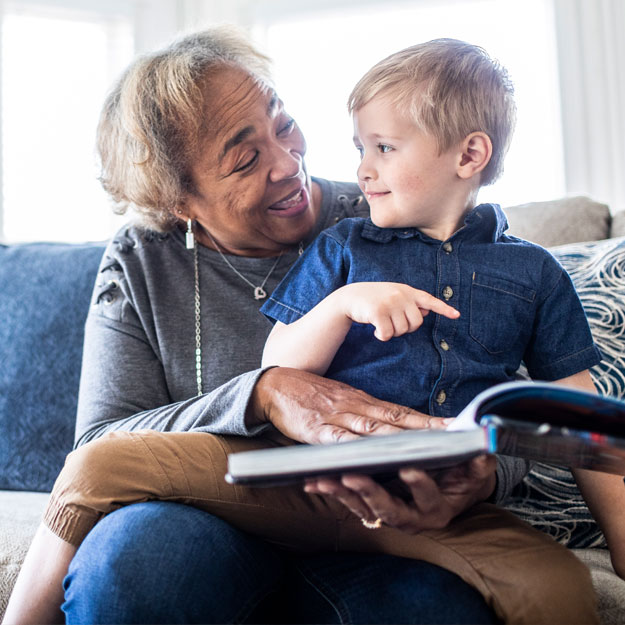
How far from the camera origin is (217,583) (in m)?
0.89

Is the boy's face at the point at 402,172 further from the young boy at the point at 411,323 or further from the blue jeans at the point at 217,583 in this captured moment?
the blue jeans at the point at 217,583

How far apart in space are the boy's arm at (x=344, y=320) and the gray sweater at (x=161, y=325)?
0.72 feet

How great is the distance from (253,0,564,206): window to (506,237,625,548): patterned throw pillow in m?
1.16

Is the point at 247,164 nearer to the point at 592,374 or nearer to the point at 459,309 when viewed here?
the point at 459,309

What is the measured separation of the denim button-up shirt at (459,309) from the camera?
1.14 metres

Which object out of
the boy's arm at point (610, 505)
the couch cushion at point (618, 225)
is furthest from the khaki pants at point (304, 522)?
the couch cushion at point (618, 225)

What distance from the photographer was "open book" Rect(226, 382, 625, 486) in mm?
727

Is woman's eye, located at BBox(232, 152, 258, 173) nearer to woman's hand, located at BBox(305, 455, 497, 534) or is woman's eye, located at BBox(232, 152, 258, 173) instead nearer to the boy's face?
the boy's face

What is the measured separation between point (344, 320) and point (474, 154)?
0.38m

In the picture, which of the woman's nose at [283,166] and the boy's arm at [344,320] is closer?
the boy's arm at [344,320]

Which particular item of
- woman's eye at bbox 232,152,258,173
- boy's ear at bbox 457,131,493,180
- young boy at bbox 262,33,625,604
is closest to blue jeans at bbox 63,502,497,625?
young boy at bbox 262,33,625,604

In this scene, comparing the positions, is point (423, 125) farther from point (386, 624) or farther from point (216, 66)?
point (386, 624)

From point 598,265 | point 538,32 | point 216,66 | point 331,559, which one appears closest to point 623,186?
point 538,32

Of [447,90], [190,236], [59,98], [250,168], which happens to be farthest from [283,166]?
[59,98]
